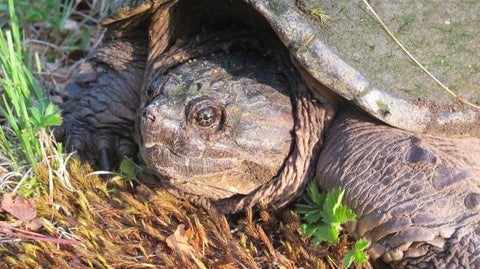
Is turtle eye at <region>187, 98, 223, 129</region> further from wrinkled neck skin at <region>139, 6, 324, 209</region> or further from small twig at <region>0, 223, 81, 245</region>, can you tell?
small twig at <region>0, 223, 81, 245</region>

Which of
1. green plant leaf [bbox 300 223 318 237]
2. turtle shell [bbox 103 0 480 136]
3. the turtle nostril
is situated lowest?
green plant leaf [bbox 300 223 318 237]

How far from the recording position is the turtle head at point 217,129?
8.03ft

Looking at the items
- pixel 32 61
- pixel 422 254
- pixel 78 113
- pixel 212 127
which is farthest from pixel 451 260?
pixel 32 61

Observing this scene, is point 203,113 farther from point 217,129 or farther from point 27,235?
point 27,235

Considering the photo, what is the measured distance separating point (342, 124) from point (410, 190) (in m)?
0.42

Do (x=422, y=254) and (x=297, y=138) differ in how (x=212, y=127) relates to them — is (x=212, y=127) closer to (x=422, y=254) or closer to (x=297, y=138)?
(x=297, y=138)

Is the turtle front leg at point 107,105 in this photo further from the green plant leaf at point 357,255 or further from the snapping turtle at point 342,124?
the green plant leaf at point 357,255

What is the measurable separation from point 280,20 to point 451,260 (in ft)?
3.49

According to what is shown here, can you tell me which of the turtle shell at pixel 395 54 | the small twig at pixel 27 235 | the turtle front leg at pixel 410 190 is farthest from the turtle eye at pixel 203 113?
the small twig at pixel 27 235

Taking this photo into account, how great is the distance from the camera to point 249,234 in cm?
255

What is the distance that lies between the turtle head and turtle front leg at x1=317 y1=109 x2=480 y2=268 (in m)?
0.26

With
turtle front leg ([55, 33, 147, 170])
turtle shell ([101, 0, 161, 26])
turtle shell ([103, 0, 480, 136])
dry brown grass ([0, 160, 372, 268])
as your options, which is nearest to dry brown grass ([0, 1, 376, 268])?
dry brown grass ([0, 160, 372, 268])

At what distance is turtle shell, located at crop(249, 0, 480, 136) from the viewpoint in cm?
236

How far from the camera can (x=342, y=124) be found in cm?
258
